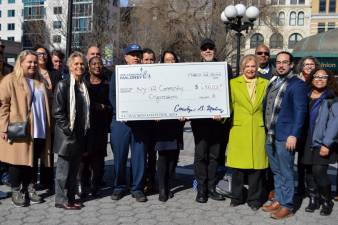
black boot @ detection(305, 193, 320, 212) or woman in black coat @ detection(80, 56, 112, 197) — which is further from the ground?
woman in black coat @ detection(80, 56, 112, 197)

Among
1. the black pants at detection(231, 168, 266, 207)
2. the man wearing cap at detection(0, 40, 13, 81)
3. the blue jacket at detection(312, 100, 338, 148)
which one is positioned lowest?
the black pants at detection(231, 168, 266, 207)

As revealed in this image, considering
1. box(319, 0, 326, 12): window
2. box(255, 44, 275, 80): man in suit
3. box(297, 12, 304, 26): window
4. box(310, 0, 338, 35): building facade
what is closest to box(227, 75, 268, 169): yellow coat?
box(255, 44, 275, 80): man in suit

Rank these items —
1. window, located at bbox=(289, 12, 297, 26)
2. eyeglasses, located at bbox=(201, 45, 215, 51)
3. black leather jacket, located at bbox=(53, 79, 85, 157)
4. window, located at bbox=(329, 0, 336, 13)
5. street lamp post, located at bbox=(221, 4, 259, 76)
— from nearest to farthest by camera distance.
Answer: black leather jacket, located at bbox=(53, 79, 85, 157) < eyeglasses, located at bbox=(201, 45, 215, 51) < street lamp post, located at bbox=(221, 4, 259, 76) < window, located at bbox=(329, 0, 336, 13) < window, located at bbox=(289, 12, 297, 26)

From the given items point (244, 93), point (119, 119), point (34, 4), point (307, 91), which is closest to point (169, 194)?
point (119, 119)

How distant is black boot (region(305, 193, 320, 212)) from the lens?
5965 mm

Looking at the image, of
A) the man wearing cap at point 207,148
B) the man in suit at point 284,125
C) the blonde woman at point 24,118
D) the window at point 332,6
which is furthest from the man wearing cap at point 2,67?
the window at point 332,6

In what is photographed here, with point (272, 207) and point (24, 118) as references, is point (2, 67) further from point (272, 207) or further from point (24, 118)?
point (272, 207)

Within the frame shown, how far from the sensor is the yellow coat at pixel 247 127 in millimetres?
5887

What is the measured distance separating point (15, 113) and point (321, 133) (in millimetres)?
4129

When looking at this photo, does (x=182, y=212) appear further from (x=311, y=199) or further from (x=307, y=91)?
(x=307, y=91)

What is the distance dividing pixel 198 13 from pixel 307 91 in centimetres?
2404

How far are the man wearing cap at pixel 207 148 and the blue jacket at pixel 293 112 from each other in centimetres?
102

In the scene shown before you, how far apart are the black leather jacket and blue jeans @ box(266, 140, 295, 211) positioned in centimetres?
261

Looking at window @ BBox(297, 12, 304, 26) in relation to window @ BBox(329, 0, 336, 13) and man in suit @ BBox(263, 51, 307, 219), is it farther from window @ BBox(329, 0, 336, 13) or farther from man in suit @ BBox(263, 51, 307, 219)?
man in suit @ BBox(263, 51, 307, 219)
